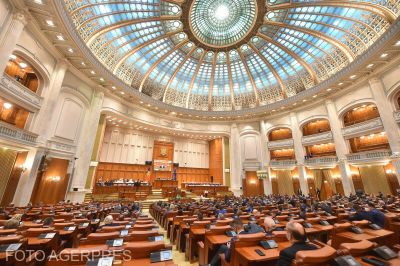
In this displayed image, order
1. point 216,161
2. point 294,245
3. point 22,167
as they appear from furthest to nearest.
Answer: point 216,161 < point 22,167 < point 294,245

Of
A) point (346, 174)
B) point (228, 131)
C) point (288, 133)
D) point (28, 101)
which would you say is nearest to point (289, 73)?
point (288, 133)

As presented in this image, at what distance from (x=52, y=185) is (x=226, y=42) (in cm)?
1955

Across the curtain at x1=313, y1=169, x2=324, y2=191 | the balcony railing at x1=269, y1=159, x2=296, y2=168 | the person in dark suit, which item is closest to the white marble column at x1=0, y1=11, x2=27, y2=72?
the person in dark suit

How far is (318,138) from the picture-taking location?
54.2 ft

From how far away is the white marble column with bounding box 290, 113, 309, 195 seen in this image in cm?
1655

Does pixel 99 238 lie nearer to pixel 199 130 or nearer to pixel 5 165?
pixel 5 165

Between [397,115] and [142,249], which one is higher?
[397,115]

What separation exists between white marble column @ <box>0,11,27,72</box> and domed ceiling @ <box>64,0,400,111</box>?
3.52 m

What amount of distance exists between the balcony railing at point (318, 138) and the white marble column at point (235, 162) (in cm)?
701

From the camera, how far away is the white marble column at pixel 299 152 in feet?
54.3

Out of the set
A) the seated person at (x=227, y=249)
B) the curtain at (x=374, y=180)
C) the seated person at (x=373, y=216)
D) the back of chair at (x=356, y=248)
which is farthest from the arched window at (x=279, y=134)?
the back of chair at (x=356, y=248)

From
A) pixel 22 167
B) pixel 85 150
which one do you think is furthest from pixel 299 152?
pixel 22 167

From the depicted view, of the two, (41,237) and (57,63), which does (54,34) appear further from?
(41,237)

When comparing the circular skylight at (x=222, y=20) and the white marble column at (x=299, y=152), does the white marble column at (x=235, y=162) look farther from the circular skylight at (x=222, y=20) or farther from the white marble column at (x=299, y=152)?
the circular skylight at (x=222, y=20)
